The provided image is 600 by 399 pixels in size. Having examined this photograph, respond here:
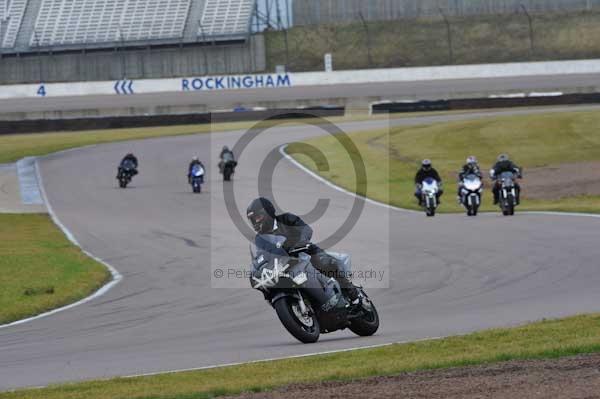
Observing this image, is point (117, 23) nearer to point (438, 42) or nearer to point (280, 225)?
point (438, 42)

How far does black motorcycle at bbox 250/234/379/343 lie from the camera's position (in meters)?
10.5

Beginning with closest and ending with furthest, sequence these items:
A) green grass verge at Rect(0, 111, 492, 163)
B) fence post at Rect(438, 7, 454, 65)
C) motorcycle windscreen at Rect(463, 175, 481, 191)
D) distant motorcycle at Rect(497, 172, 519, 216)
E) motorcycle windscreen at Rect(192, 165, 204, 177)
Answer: distant motorcycle at Rect(497, 172, 519, 216)
motorcycle windscreen at Rect(463, 175, 481, 191)
motorcycle windscreen at Rect(192, 165, 204, 177)
green grass verge at Rect(0, 111, 492, 163)
fence post at Rect(438, 7, 454, 65)

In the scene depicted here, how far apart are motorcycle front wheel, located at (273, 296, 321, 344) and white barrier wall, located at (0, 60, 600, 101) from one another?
5067 centimetres

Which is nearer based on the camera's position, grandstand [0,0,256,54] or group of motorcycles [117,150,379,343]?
group of motorcycles [117,150,379,343]

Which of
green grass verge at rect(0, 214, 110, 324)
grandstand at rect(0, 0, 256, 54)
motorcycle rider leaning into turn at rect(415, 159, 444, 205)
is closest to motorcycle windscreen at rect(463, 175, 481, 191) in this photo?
motorcycle rider leaning into turn at rect(415, 159, 444, 205)

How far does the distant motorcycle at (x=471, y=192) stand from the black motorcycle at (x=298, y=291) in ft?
51.8

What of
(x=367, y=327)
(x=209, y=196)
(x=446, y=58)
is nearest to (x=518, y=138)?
(x=209, y=196)

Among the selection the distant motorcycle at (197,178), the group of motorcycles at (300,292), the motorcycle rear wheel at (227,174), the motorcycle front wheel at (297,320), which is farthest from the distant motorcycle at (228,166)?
the motorcycle front wheel at (297,320)

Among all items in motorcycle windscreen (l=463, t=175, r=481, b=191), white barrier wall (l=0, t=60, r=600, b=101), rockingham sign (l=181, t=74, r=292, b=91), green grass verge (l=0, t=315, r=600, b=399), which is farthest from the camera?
rockingham sign (l=181, t=74, r=292, b=91)

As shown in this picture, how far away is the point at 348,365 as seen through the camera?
9070 millimetres

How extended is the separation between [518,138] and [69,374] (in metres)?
36.5

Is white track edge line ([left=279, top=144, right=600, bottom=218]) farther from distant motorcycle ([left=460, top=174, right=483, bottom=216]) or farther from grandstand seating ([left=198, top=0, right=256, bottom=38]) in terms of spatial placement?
grandstand seating ([left=198, top=0, right=256, bottom=38])

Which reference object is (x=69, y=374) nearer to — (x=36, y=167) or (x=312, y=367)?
(x=312, y=367)

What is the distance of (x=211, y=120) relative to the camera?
176ft
